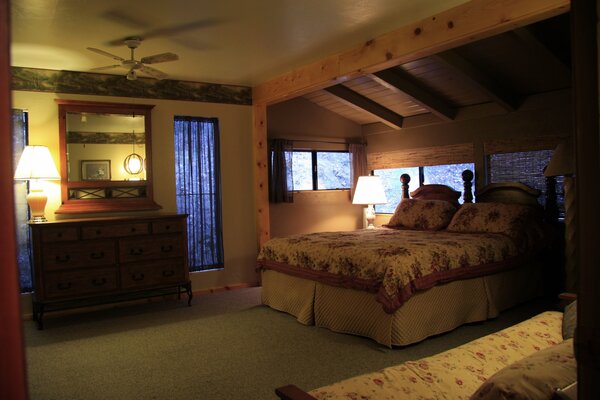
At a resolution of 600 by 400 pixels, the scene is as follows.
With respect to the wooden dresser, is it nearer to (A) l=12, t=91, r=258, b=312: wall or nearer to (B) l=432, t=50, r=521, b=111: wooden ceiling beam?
(A) l=12, t=91, r=258, b=312: wall

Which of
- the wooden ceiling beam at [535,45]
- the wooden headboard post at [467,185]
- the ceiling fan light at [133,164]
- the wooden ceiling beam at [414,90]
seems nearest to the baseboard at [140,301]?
the ceiling fan light at [133,164]

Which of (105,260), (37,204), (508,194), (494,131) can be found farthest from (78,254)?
(494,131)

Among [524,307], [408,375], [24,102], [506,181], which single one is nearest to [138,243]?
[24,102]

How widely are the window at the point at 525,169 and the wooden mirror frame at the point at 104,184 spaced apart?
13.0ft

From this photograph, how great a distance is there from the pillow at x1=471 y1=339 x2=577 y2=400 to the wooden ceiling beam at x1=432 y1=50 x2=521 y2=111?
3.72m

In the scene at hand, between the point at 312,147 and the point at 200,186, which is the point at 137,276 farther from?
the point at 312,147

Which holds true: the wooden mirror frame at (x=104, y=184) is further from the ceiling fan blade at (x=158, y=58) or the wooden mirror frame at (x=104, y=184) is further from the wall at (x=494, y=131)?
the wall at (x=494, y=131)

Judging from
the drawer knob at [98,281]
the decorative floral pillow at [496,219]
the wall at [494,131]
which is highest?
the wall at [494,131]

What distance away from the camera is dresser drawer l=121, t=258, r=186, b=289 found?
4.47 meters

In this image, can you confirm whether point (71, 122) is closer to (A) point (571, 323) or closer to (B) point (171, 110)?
(B) point (171, 110)

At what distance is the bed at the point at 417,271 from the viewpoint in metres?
3.31

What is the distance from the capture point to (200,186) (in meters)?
5.49

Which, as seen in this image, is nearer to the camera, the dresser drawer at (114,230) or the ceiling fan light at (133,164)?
the dresser drawer at (114,230)

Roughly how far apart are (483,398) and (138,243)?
3.94m
